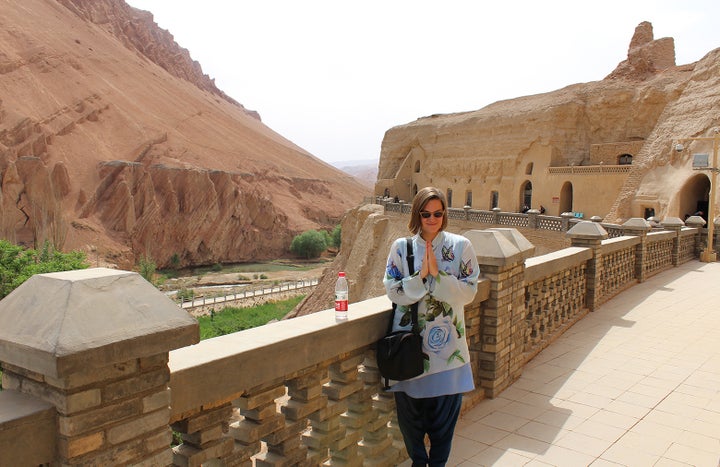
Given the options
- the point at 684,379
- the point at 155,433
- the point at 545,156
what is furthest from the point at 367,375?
the point at 545,156

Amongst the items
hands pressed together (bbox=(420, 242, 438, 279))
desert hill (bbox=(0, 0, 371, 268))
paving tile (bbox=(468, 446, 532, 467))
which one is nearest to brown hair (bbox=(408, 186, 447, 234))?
hands pressed together (bbox=(420, 242, 438, 279))

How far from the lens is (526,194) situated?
3183cm

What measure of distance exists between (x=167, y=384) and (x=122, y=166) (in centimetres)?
5812

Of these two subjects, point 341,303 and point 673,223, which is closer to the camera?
point 341,303

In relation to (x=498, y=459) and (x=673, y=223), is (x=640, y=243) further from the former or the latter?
(x=498, y=459)

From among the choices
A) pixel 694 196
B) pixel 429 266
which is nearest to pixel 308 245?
pixel 694 196

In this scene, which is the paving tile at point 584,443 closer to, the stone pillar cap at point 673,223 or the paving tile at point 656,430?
the paving tile at point 656,430

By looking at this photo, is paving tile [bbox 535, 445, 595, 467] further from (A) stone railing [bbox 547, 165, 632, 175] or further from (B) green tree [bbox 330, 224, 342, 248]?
(B) green tree [bbox 330, 224, 342, 248]

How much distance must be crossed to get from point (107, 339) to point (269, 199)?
65.4m

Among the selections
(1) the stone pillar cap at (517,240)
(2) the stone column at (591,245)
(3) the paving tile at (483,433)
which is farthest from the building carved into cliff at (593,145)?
(3) the paving tile at (483,433)

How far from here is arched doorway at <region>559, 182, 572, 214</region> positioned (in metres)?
28.4

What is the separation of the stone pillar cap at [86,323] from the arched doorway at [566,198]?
93.8 ft

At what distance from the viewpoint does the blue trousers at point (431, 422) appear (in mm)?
3285

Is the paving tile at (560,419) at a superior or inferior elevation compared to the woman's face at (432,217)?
inferior
